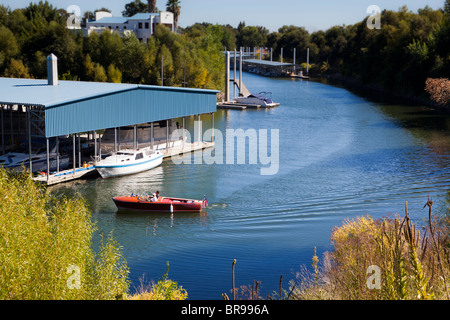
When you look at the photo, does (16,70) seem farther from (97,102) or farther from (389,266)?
(389,266)

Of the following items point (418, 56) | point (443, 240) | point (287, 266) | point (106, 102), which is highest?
point (418, 56)

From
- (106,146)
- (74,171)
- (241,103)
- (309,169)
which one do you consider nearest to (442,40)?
(241,103)

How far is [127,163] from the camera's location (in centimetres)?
3616

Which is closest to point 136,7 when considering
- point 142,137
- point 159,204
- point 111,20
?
point 111,20

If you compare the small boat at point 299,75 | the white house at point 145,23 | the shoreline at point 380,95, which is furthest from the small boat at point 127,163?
the small boat at point 299,75

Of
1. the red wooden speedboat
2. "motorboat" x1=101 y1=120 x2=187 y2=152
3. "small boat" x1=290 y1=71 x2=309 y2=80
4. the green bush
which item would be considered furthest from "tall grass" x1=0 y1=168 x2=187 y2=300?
"small boat" x1=290 y1=71 x2=309 y2=80

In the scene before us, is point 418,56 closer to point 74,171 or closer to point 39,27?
point 39,27

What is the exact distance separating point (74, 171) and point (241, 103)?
45.6 metres

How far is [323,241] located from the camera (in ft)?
80.1

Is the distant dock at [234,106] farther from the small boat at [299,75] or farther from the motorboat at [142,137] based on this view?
the small boat at [299,75]

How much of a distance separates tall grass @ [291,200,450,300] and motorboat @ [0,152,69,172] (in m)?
19.6

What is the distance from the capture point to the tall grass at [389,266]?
32.3 ft

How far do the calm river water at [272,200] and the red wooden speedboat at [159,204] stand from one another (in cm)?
36

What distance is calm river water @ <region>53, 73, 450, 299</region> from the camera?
22109mm
